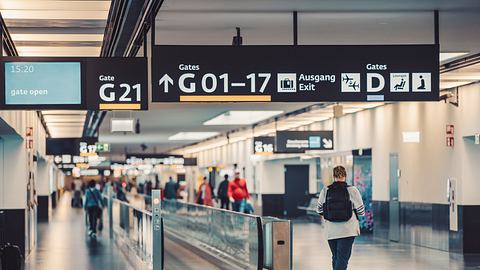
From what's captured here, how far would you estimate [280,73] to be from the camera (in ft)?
41.2

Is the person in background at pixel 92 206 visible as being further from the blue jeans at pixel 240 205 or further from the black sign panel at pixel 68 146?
the blue jeans at pixel 240 205

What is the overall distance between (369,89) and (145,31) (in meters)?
3.38

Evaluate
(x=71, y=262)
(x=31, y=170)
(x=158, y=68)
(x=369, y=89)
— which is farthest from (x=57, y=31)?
(x=31, y=170)

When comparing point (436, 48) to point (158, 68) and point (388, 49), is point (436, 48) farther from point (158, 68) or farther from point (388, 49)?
point (158, 68)

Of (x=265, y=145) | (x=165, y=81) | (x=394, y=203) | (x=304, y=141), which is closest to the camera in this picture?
(x=165, y=81)

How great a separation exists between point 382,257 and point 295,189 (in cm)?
2266

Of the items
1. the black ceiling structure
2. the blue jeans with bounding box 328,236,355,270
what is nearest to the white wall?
the black ceiling structure

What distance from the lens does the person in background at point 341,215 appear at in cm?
1345

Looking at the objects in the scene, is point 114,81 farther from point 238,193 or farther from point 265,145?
point 265,145

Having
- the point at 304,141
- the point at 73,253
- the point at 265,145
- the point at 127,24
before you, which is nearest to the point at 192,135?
the point at 265,145

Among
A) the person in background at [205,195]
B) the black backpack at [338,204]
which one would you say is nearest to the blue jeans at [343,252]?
the black backpack at [338,204]

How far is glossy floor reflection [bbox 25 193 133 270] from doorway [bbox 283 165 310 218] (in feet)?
41.2

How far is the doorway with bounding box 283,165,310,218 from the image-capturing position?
43.5 m

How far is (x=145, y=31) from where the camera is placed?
45.6ft
